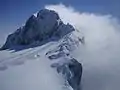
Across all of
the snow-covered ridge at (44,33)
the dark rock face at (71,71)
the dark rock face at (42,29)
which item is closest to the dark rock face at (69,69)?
the dark rock face at (71,71)

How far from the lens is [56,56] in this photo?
2409cm

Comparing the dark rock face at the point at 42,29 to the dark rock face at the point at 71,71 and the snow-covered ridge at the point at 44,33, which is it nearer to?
the snow-covered ridge at the point at 44,33

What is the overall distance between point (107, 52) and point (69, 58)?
18292 mm

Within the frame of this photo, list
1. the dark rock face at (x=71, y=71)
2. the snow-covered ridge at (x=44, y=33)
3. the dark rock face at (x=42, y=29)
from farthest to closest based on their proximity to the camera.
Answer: the dark rock face at (x=42, y=29) < the snow-covered ridge at (x=44, y=33) < the dark rock face at (x=71, y=71)

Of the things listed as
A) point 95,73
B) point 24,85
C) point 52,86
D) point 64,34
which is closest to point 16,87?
point 24,85

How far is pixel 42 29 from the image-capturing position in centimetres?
4097

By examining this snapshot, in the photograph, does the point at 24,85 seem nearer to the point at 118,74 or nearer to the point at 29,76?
the point at 29,76

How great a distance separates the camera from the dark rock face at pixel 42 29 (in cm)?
3941

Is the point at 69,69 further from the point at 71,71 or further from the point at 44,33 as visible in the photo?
the point at 44,33

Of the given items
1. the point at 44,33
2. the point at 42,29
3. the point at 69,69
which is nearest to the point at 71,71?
the point at 69,69

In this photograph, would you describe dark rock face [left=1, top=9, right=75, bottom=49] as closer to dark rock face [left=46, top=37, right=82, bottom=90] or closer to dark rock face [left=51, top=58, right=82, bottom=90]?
dark rock face [left=46, top=37, right=82, bottom=90]

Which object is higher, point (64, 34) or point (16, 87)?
point (64, 34)

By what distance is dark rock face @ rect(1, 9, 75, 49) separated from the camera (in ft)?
129

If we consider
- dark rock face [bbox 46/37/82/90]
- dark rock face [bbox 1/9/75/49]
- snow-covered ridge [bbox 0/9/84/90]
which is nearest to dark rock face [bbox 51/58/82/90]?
dark rock face [bbox 46/37/82/90]
